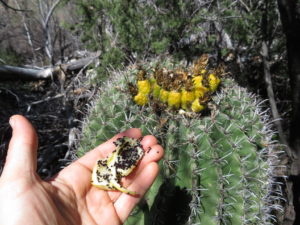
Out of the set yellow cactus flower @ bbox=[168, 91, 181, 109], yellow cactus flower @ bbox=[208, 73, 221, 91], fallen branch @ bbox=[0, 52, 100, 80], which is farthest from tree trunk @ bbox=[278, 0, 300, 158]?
fallen branch @ bbox=[0, 52, 100, 80]

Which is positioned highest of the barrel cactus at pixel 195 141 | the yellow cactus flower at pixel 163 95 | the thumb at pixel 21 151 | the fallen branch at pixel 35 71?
the fallen branch at pixel 35 71

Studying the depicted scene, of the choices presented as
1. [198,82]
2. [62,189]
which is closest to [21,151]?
Answer: [62,189]

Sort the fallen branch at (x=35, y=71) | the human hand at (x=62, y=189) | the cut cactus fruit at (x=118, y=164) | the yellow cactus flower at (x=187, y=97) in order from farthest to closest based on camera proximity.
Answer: the fallen branch at (x=35, y=71) < the yellow cactus flower at (x=187, y=97) < the cut cactus fruit at (x=118, y=164) < the human hand at (x=62, y=189)

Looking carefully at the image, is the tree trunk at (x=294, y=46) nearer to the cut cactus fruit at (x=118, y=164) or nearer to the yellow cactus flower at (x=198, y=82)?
the yellow cactus flower at (x=198, y=82)

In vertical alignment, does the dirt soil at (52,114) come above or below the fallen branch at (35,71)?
below

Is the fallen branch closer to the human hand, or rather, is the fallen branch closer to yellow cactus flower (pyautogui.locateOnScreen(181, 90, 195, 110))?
yellow cactus flower (pyautogui.locateOnScreen(181, 90, 195, 110))

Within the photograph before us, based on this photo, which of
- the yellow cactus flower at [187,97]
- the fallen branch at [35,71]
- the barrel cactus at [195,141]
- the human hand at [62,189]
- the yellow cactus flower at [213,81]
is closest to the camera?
the human hand at [62,189]

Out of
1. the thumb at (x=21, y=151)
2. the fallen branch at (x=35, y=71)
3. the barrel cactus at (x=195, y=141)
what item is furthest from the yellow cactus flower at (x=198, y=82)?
the fallen branch at (x=35, y=71)

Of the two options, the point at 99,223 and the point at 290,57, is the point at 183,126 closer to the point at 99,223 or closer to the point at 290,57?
the point at 99,223
